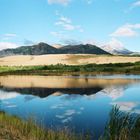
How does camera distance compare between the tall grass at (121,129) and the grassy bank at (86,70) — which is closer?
the tall grass at (121,129)

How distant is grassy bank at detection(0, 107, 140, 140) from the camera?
14727 mm

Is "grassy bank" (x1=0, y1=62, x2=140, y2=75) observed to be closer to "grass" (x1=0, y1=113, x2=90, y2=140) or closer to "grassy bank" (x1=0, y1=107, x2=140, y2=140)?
"grass" (x1=0, y1=113, x2=90, y2=140)

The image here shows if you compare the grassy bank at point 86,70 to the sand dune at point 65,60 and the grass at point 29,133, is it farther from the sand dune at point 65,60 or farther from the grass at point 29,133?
the grass at point 29,133

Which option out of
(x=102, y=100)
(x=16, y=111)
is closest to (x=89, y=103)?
(x=102, y=100)

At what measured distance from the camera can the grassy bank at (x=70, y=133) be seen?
14727 millimetres


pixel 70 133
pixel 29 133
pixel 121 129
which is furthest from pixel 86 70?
pixel 121 129

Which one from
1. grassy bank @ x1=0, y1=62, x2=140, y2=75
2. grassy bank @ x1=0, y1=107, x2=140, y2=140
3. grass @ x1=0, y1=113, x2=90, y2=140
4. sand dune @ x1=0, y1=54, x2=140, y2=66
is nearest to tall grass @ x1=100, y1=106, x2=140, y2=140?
grassy bank @ x1=0, y1=107, x2=140, y2=140

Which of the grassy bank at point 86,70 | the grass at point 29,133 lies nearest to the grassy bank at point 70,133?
the grass at point 29,133

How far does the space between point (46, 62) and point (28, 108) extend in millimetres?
136475

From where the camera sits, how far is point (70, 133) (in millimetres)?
16438

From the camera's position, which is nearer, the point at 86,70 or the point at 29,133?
the point at 29,133

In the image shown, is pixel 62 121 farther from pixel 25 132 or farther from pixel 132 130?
pixel 132 130

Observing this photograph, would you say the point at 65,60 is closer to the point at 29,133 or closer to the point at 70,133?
the point at 29,133

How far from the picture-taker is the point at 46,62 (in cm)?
16962
